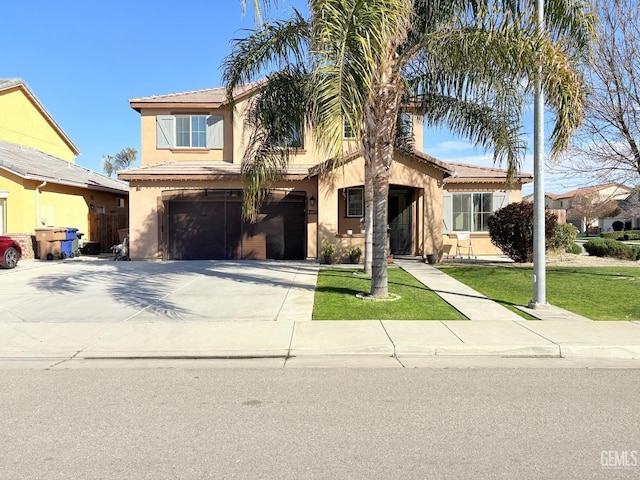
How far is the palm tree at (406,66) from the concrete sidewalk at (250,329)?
238 cm

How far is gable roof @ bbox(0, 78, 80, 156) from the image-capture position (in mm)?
24473

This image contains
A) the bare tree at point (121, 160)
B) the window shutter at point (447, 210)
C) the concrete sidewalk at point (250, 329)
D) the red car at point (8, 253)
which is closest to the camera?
the concrete sidewalk at point (250, 329)

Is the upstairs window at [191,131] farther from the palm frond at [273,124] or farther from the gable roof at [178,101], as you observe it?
the palm frond at [273,124]

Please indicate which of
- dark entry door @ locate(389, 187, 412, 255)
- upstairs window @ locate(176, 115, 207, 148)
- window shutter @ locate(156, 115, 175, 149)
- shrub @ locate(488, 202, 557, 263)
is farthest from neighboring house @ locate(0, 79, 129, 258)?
shrub @ locate(488, 202, 557, 263)

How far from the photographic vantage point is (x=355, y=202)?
18.3m

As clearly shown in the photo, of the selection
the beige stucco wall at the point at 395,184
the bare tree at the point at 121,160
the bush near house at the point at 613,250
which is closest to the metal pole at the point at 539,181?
the beige stucco wall at the point at 395,184

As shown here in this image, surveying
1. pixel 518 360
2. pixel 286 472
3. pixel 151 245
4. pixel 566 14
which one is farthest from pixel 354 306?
pixel 151 245

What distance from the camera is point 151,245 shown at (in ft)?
57.1

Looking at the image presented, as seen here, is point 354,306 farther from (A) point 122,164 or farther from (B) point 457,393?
(A) point 122,164

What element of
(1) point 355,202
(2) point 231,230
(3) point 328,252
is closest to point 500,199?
(1) point 355,202

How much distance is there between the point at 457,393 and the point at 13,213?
1859cm

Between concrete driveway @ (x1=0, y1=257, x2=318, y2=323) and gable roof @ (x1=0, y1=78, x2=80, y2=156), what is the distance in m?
13.8

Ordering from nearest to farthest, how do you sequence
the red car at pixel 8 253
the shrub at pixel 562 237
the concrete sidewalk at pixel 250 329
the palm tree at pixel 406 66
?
the concrete sidewalk at pixel 250 329 → the palm tree at pixel 406 66 → the red car at pixel 8 253 → the shrub at pixel 562 237

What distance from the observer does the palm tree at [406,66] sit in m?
7.50
